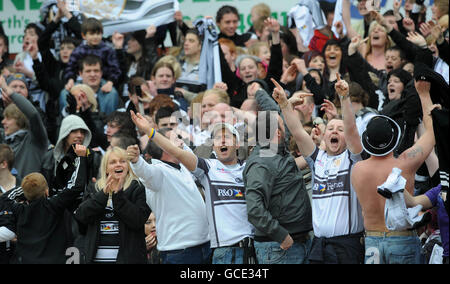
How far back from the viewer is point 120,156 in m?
8.36

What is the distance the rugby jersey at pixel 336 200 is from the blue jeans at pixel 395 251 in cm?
35

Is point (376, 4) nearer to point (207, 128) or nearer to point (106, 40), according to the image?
point (207, 128)

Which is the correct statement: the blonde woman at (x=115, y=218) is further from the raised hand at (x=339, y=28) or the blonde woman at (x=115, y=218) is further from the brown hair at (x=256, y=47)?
the raised hand at (x=339, y=28)

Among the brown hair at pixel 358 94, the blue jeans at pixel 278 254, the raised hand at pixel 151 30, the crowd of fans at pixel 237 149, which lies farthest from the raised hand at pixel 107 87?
the blue jeans at pixel 278 254

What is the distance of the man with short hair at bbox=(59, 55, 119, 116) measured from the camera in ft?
36.7

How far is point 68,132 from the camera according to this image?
9633 mm

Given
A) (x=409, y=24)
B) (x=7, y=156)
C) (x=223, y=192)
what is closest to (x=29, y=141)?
(x=7, y=156)

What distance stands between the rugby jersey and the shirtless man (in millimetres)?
206

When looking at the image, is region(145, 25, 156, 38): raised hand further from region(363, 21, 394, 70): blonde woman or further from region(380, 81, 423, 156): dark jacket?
region(380, 81, 423, 156): dark jacket

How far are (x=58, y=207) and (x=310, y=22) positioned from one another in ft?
15.2

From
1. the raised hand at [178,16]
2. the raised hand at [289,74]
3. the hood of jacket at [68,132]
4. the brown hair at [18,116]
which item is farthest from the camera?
the raised hand at [178,16]

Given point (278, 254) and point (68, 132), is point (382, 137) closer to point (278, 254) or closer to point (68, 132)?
point (278, 254)

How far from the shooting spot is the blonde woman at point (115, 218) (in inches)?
314
